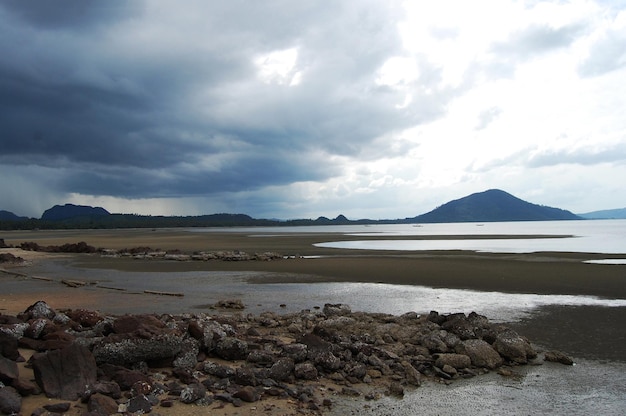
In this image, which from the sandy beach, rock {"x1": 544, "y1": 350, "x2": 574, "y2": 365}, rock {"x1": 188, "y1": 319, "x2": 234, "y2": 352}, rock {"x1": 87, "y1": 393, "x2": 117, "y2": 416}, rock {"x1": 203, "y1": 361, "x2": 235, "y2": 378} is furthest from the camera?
the sandy beach

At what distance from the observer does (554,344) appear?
1182 centimetres

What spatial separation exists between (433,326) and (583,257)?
30367 mm

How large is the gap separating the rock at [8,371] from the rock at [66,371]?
0.90 feet

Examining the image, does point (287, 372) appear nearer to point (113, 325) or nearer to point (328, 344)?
point (328, 344)

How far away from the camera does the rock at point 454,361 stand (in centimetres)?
976

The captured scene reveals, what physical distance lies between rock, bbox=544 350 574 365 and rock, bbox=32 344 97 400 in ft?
32.6

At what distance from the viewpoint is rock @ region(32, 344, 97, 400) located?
7008mm

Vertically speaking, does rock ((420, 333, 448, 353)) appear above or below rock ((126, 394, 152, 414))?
below

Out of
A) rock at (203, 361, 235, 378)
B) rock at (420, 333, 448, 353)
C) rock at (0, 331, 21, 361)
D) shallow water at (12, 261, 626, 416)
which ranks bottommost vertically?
shallow water at (12, 261, 626, 416)

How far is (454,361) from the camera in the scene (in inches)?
386

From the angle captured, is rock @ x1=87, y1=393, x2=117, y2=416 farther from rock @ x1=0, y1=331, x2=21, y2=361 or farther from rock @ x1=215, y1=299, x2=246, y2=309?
rock @ x1=215, y1=299, x2=246, y2=309

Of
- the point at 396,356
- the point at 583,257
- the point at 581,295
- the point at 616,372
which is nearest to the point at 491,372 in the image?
the point at 396,356

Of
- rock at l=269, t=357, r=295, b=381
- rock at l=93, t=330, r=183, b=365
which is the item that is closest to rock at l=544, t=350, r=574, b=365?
rock at l=269, t=357, r=295, b=381

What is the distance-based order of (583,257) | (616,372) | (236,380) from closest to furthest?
(236,380)
(616,372)
(583,257)
